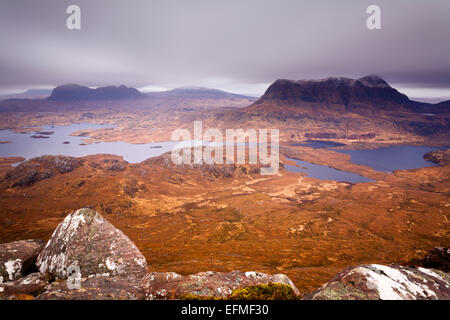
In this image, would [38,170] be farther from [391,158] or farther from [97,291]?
[391,158]

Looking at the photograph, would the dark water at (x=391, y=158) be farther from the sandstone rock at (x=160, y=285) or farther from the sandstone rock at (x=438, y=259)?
the sandstone rock at (x=160, y=285)

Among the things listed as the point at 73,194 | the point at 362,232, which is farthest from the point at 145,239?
the point at 362,232

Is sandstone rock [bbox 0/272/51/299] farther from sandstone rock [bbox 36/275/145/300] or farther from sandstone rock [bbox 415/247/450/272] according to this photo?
sandstone rock [bbox 415/247/450/272]

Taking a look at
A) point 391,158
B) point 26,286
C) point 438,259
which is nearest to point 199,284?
point 26,286

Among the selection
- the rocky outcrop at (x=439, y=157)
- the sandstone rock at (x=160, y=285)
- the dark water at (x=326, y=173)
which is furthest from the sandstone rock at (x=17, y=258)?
the rocky outcrop at (x=439, y=157)

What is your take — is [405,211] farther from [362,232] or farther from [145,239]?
[145,239]

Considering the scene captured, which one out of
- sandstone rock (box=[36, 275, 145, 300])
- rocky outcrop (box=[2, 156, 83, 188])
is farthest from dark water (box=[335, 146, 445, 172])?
rocky outcrop (box=[2, 156, 83, 188])
